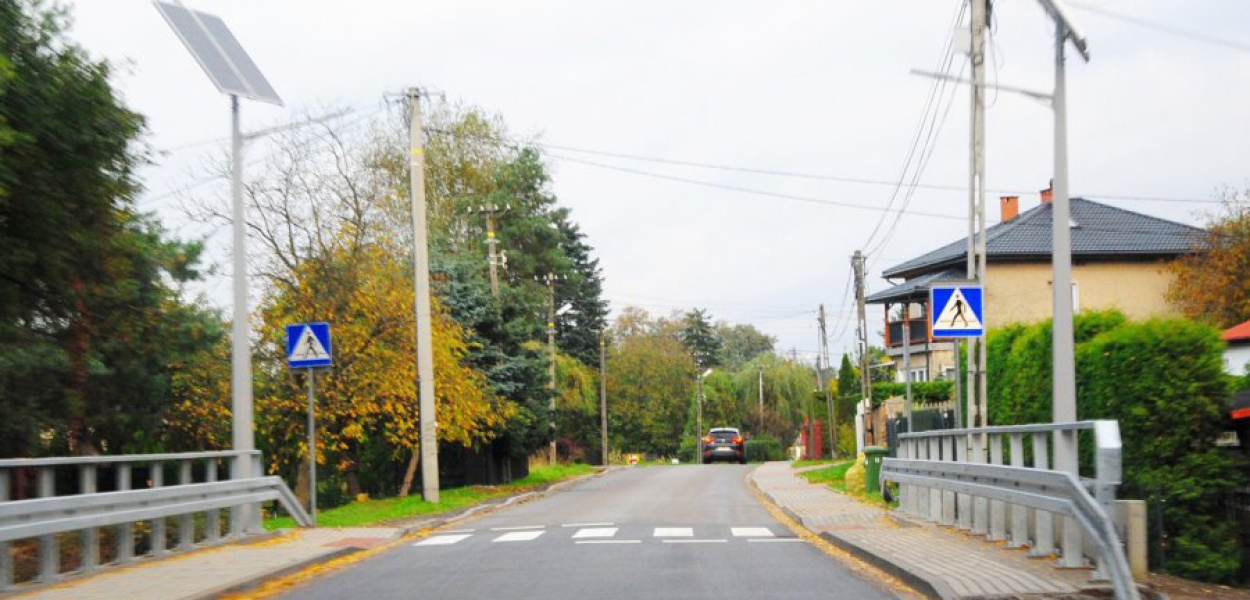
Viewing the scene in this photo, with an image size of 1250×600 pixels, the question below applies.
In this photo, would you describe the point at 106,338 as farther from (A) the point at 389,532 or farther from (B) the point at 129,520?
(B) the point at 129,520

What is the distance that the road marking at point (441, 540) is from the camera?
1555 cm

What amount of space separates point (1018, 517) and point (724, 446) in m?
46.4

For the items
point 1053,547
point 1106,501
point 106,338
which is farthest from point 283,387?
point 1106,501

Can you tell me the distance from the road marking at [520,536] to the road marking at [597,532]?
54 centimetres

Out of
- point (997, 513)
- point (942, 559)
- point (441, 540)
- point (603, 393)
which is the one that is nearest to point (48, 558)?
point (441, 540)

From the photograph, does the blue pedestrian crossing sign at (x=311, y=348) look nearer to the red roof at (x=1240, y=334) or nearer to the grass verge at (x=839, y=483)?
the grass verge at (x=839, y=483)

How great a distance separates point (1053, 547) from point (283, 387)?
17390 millimetres

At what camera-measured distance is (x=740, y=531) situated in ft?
54.2

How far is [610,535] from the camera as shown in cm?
1579

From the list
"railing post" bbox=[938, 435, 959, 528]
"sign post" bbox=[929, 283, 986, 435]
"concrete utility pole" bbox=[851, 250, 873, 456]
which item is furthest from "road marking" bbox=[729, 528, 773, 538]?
"concrete utility pole" bbox=[851, 250, 873, 456]

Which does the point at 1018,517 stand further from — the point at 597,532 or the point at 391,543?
the point at 391,543

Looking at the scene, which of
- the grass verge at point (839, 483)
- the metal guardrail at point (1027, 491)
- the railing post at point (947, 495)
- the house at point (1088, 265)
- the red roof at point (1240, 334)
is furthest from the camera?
the house at point (1088, 265)

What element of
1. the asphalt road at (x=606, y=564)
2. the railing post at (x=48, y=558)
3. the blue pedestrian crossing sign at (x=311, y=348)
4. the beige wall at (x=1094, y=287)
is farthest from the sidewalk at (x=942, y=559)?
the beige wall at (x=1094, y=287)

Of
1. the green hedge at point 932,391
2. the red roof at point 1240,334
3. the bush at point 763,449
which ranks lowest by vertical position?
the bush at point 763,449
